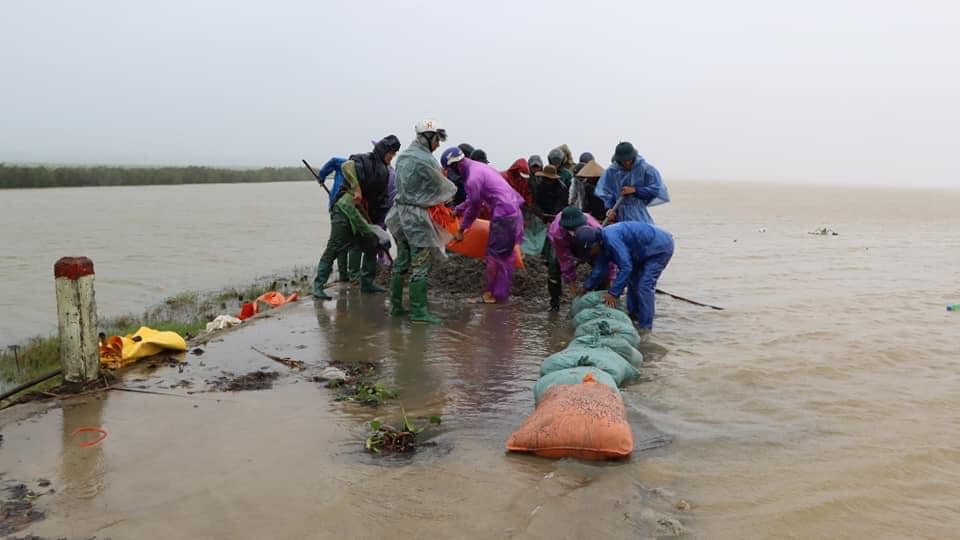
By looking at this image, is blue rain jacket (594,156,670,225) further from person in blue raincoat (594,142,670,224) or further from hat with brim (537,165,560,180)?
hat with brim (537,165,560,180)

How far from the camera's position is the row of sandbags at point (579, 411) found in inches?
134

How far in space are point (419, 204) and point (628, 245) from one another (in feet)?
6.34

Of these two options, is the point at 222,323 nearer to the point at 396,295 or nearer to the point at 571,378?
the point at 396,295

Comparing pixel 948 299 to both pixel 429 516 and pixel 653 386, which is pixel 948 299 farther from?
pixel 429 516

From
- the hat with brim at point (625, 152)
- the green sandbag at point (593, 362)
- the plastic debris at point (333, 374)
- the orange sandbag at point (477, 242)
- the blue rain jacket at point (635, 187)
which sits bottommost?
the plastic debris at point (333, 374)

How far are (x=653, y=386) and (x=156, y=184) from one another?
43805mm

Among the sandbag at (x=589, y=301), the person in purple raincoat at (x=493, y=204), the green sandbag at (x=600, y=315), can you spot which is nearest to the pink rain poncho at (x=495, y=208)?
the person in purple raincoat at (x=493, y=204)

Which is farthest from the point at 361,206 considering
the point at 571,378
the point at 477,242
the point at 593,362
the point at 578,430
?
the point at 578,430

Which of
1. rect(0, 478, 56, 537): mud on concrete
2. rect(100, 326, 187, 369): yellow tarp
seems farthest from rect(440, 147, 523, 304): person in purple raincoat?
rect(0, 478, 56, 537): mud on concrete

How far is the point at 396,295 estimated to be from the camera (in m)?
6.88

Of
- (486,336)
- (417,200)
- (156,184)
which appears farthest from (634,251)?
(156,184)

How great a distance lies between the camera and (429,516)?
9.52 feet

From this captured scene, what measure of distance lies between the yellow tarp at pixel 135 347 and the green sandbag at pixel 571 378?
294cm

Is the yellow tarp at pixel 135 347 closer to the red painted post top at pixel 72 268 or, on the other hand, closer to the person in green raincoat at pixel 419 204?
the red painted post top at pixel 72 268
